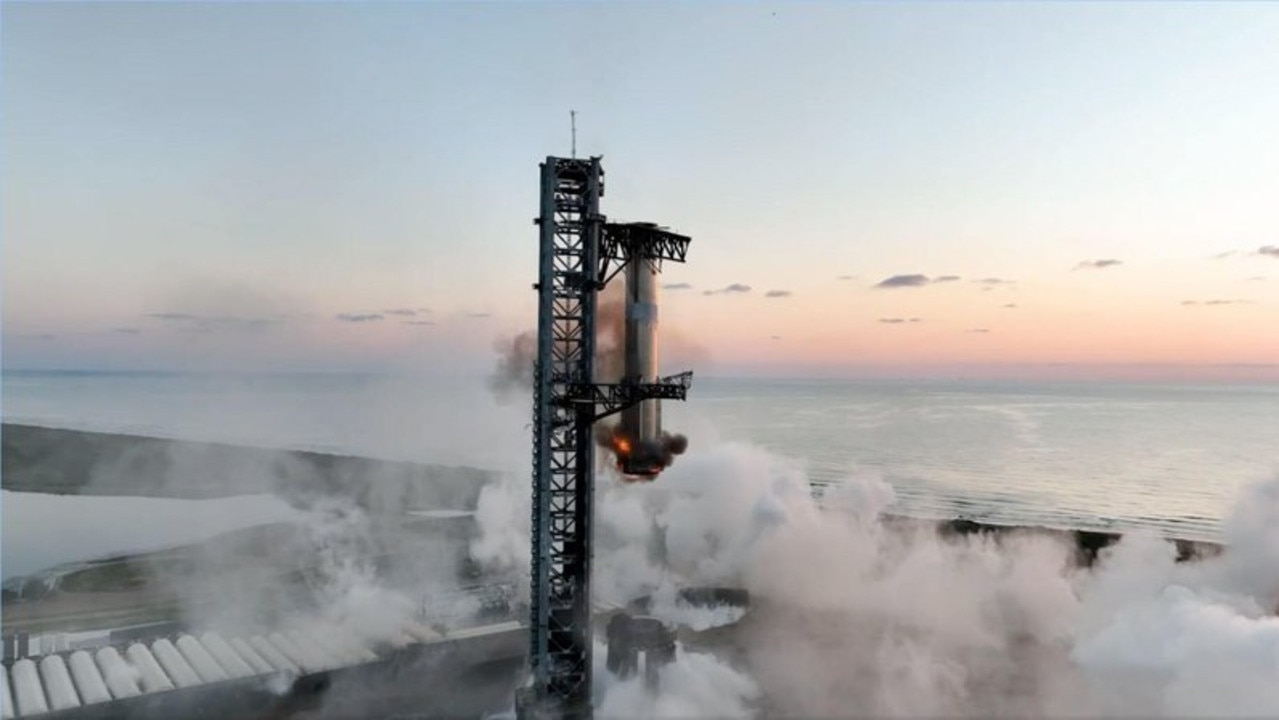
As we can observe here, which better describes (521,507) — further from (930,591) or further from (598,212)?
(598,212)

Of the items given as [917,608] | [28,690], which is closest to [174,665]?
[28,690]

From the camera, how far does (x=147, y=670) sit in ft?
118

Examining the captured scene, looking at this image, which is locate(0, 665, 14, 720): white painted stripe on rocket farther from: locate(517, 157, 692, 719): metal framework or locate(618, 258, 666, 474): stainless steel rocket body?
locate(618, 258, 666, 474): stainless steel rocket body

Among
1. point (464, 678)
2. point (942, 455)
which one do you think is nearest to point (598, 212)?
point (464, 678)

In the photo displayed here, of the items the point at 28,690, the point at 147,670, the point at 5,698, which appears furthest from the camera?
the point at 147,670

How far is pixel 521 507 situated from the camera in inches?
2648

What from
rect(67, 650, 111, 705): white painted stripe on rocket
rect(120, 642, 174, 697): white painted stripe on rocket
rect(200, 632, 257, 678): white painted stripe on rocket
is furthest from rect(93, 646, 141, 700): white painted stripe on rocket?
rect(200, 632, 257, 678): white painted stripe on rocket

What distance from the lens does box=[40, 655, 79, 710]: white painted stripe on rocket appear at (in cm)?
3306

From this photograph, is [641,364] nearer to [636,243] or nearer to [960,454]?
[636,243]

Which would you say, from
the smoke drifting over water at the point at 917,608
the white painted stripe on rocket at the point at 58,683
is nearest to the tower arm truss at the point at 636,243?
the smoke drifting over water at the point at 917,608

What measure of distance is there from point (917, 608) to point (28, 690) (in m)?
47.6

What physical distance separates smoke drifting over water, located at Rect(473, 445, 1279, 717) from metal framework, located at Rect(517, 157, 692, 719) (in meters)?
4.76

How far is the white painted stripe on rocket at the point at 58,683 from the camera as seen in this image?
33.1 meters

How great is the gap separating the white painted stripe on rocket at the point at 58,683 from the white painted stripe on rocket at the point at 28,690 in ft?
0.86
